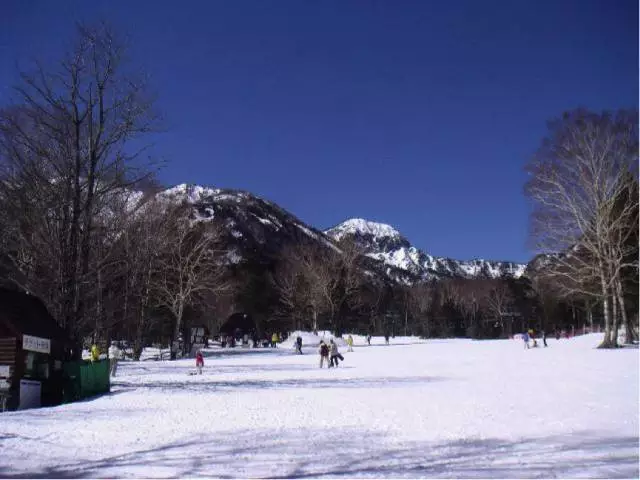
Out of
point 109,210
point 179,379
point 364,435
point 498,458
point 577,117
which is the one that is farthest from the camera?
point 577,117

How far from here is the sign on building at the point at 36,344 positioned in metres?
17.1

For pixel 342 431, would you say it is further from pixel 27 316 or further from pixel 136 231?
pixel 136 231

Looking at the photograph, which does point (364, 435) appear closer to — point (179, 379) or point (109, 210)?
point (179, 379)

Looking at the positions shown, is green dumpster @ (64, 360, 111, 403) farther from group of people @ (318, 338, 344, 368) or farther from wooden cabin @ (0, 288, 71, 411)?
group of people @ (318, 338, 344, 368)

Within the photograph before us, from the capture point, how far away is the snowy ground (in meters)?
Result: 8.09

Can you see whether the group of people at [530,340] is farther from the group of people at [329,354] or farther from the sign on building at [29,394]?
the sign on building at [29,394]

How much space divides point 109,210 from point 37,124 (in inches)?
321

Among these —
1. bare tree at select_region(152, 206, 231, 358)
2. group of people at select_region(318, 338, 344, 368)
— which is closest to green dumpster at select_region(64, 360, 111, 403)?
group of people at select_region(318, 338, 344, 368)

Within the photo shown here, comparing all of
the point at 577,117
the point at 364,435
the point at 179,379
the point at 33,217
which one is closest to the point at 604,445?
the point at 364,435

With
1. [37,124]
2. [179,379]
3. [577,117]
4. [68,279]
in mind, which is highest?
[577,117]

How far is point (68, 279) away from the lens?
66.1 feet

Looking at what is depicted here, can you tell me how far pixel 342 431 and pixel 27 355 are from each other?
1111cm

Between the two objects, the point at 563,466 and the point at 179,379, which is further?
the point at 179,379

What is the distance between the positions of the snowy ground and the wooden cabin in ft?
6.05
